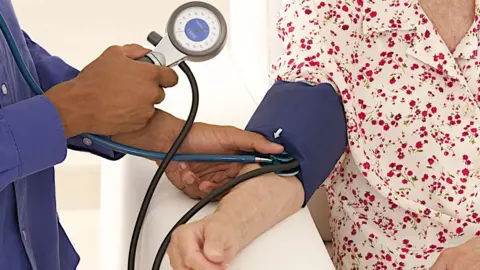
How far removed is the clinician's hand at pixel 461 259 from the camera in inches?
48.6

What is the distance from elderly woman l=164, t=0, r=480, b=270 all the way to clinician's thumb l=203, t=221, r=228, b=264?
42 cm

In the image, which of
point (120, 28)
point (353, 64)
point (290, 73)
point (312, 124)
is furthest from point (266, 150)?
point (120, 28)

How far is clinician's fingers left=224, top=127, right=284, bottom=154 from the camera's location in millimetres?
1211

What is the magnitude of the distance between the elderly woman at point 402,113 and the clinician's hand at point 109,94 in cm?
41

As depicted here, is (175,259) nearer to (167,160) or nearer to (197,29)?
(167,160)

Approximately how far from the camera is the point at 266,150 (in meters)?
1.21

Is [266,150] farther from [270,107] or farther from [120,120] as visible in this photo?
[120,120]

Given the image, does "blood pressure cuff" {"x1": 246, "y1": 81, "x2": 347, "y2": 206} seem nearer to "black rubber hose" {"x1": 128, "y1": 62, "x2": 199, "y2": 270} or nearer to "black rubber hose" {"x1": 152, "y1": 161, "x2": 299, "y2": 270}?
"black rubber hose" {"x1": 152, "y1": 161, "x2": 299, "y2": 270}

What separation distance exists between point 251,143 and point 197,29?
0.23 meters

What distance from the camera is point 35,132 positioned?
3.11 ft

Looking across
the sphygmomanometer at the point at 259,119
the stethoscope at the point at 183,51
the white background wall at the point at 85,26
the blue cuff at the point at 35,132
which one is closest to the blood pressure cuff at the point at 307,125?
the sphygmomanometer at the point at 259,119

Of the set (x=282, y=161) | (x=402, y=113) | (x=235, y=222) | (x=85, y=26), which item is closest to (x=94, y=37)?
(x=85, y=26)

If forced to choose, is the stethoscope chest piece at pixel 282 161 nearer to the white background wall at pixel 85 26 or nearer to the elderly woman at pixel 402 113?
the elderly woman at pixel 402 113

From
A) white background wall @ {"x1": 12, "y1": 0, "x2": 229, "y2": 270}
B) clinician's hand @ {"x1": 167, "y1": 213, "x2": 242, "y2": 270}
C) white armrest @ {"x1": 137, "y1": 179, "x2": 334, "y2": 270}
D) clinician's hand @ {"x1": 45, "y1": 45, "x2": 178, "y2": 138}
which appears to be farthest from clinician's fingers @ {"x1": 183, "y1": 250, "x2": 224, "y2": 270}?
white background wall @ {"x1": 12, "y1": 0, "x2": 229, "y2": 270}
